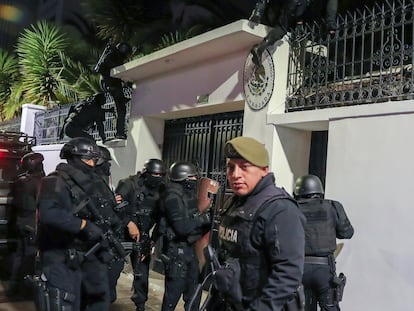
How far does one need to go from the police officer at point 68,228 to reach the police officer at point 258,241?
164 centimetres

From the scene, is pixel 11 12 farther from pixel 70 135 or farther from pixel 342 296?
pixel 342 296

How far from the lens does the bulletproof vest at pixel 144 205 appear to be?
5.49 meters

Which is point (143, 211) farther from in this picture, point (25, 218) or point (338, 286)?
point (338, 286)

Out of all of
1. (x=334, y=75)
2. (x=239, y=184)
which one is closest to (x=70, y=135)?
(x=334, y=75)

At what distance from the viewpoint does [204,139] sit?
26.2 feet

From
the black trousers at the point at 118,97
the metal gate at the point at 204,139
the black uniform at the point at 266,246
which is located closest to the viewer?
the black uniform at the point at 266,246

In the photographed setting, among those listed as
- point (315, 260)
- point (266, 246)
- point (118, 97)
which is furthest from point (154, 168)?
point (118, 97)

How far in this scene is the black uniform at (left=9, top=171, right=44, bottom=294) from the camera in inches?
231

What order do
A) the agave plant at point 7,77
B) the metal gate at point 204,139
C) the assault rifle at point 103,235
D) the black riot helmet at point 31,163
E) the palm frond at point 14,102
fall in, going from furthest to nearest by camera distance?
the agave plant at point 7,77 < the palm frond at point 14,102 < the metal gate at point 204,139 < the black riot helmet at point 31,163 < the assault rifle at point 103,235

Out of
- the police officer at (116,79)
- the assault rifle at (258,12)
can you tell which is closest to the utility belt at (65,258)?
the assault rifle at (258,12)

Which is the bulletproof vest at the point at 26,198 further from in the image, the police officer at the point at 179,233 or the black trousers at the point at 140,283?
the police officer at the point at 179,233

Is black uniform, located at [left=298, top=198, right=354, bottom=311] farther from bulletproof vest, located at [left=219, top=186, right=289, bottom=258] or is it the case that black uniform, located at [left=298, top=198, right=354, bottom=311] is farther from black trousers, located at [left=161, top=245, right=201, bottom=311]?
bulletproof vest, located at [left=219, top=186, right=289, bottom=258]

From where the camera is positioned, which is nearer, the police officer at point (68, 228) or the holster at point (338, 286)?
the police officer at point (68, 228)

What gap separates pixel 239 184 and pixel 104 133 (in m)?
7.79
